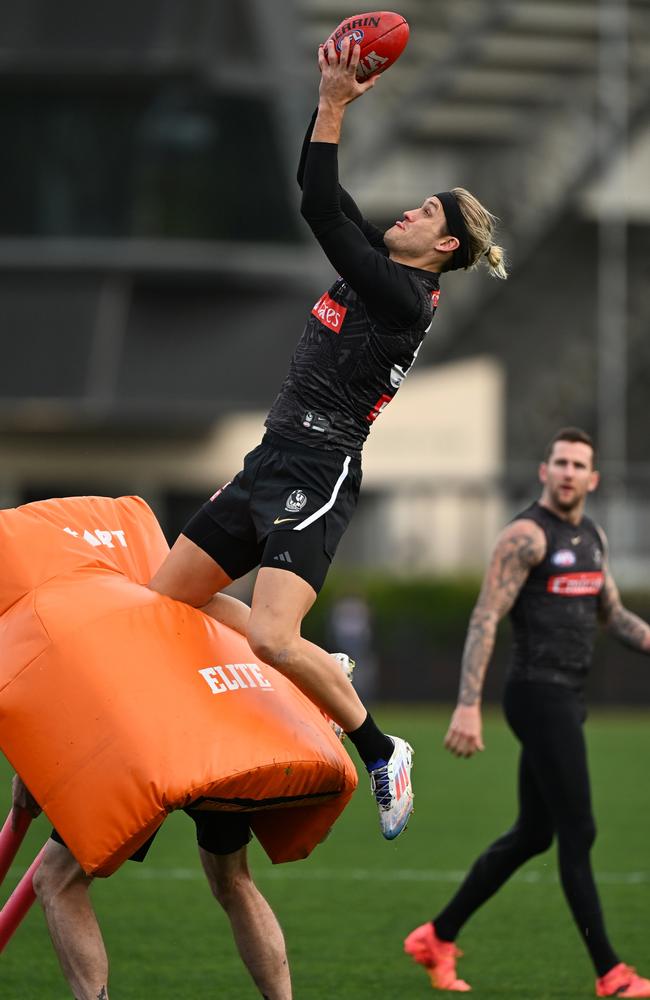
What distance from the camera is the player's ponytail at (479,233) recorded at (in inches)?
248

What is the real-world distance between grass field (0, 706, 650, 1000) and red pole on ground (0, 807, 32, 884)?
1.27 meters

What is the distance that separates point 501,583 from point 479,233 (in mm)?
2089

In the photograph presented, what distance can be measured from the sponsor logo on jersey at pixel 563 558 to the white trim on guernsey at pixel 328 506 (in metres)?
1.96

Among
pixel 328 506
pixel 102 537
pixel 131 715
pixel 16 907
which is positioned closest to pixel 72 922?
pixel 16 907

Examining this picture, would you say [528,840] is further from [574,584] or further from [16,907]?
[16,907]

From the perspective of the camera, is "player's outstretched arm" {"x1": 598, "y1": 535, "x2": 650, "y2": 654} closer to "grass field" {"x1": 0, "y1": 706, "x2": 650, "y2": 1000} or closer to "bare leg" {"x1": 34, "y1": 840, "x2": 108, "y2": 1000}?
"grass field" {"x1": 0, "y1": 706, "x2": 650, "y2": 1000}

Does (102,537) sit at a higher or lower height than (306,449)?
lower

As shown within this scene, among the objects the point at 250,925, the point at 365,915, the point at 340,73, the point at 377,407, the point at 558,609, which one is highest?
the point at 340,73

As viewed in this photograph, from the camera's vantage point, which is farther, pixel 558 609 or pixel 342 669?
pixel 558 609

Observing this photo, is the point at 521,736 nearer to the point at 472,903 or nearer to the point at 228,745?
the point at 472,903

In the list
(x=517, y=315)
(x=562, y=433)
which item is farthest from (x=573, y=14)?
(x=562, y=433)

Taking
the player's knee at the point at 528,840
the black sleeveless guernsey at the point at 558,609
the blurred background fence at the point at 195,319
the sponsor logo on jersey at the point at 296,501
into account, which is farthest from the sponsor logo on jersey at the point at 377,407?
the blurred background fence at the point at 195,319

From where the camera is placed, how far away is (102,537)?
6.55 m

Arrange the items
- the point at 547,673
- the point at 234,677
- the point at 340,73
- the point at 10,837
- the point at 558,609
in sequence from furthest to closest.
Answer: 1. the point at 558,609
2. the point at 547,673
3. the point at 10,837
4. the point at 234,677
5. the point at 340,73
